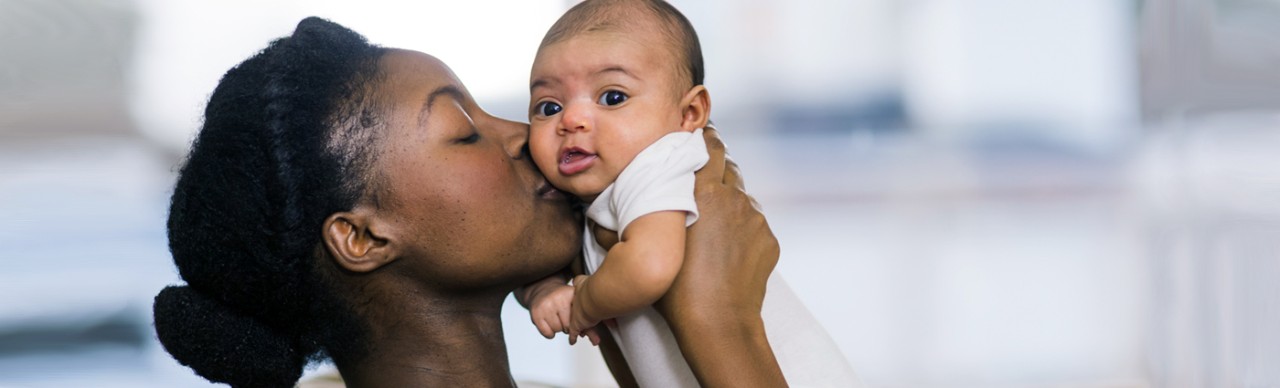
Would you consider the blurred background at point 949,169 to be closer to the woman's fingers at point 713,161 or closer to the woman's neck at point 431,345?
the woman's neck at point 431,345

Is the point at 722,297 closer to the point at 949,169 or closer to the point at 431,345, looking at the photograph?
the point at 431,345

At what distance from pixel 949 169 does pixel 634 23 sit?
3.21m

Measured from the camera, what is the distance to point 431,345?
1.66 meters

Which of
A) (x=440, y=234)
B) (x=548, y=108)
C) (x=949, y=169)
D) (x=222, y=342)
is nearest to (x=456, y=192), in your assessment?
(x=440, y=234)

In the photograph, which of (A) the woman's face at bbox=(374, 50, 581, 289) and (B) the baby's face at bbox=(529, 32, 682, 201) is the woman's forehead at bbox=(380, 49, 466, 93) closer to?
(A) the woman's face at bbox=(374, 50, 581, 289)

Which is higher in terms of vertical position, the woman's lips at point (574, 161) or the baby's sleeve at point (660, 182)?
the woman's lips at point (574, 161)

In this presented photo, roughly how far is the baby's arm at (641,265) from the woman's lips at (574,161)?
121 millimetres

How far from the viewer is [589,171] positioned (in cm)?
154

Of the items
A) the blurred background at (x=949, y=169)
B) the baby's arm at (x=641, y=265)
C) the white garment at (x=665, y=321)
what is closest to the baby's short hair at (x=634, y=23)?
the white garment at (x=665, y=321)

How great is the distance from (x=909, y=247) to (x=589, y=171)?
3224 mm

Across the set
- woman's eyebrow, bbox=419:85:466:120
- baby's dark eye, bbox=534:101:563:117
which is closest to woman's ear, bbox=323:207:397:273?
woman's eyebrow, bbox=419:85:466:120

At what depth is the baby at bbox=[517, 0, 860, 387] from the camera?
56.8 inches

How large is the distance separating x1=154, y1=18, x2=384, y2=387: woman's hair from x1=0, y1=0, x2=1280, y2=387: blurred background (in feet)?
8.94

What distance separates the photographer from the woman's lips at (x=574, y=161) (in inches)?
60.2
